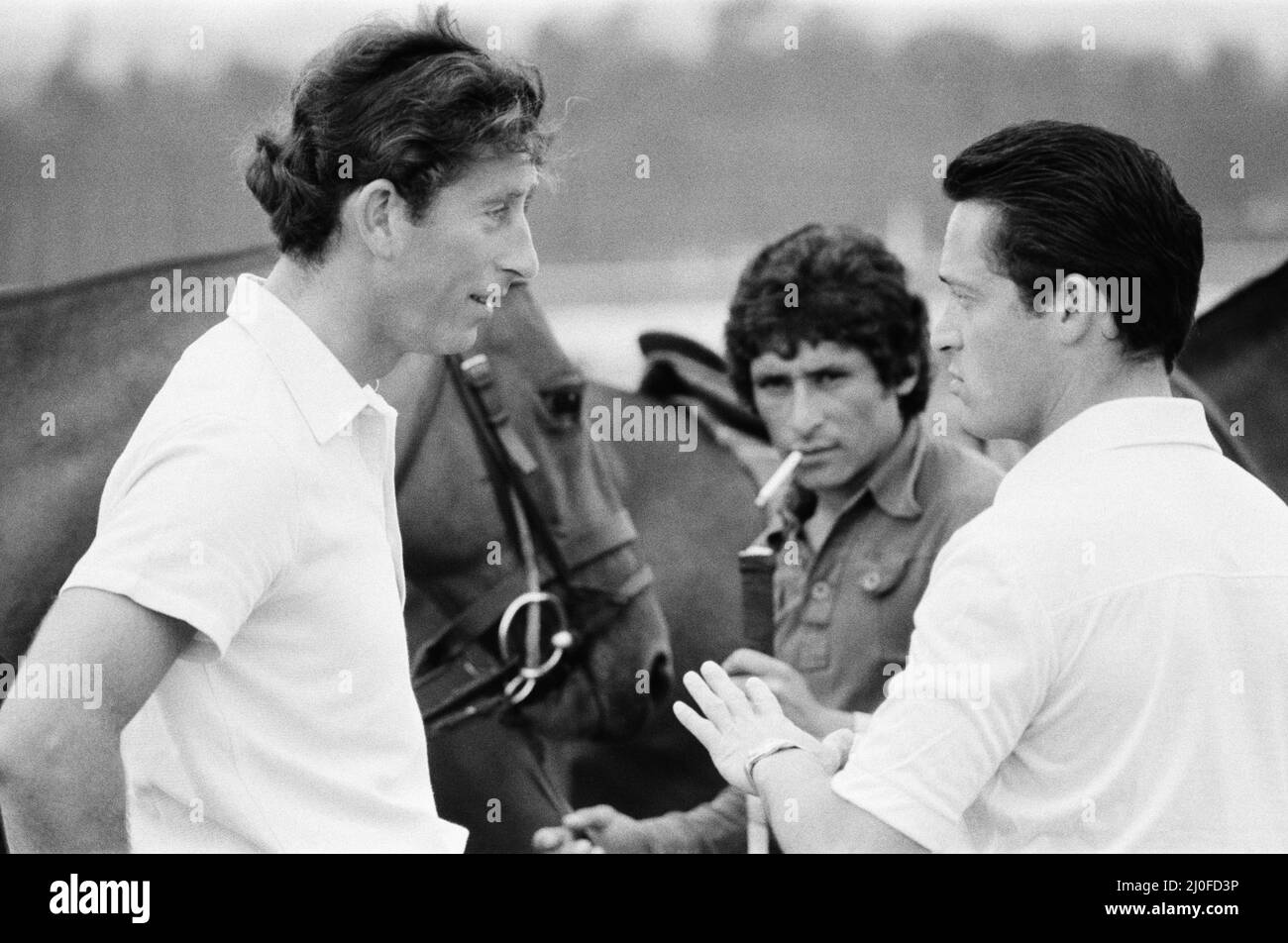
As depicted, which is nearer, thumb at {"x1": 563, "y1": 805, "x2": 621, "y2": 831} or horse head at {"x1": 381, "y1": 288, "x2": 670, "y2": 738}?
thumb at {"x1": 563, "y1": 805, "x2": 621, "y2": 831}

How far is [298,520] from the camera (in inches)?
61.3

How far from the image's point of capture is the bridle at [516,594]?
348 cm

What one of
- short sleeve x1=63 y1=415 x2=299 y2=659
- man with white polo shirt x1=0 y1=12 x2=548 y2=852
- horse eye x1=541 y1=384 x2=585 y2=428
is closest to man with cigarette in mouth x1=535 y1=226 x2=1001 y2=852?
horse eye x1=541 y1=384 x2=585 y2=428

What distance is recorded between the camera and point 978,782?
4.90 ft

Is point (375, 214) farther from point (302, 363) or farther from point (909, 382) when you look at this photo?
point (909, 382)

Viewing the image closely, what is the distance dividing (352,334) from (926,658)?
28.5 inches

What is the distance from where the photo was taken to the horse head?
11.6 feet

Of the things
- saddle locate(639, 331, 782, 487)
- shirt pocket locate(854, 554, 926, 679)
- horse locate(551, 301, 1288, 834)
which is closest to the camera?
shirt pocket locate(854, 554, 926, 679)

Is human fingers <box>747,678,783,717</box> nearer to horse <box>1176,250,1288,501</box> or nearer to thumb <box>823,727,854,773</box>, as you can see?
thumb <box>823,727,854,773</box>
